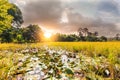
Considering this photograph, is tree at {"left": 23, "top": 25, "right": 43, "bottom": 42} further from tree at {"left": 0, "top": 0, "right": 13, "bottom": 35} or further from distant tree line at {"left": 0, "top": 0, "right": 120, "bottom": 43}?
tree at {"left": 0, "top": 0, "right": 13, "bottom": 35}

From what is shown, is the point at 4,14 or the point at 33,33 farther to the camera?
the point at 33,33

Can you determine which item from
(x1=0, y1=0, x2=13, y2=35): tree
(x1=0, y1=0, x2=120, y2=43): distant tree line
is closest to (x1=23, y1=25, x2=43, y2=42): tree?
(x1=0, y1=0, x2=120, y2=43): distant tree line

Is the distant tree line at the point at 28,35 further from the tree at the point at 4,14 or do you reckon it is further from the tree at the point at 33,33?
the tree at the point at 4,14

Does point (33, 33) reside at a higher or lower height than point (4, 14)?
lower

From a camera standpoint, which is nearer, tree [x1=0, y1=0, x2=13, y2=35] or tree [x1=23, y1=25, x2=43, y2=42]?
tree [x1=0, y1=0, x2=13, y2=35]

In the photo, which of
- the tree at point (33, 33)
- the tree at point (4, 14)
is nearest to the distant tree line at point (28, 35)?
the tree at point (33, 33)

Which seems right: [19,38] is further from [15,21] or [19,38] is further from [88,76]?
[88,76]

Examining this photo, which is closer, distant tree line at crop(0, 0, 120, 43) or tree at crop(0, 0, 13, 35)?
tree at crop(0, 0, 13, 35)

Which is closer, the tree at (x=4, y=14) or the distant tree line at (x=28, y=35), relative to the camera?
the tree at (x=4, y=14)

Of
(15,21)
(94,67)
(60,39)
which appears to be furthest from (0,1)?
(15,21)

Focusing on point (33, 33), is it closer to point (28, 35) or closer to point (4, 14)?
point (28, 35)

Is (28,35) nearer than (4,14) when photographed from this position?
No

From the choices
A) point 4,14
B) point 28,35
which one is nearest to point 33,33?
point 28,35

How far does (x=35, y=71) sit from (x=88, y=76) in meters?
0.84
